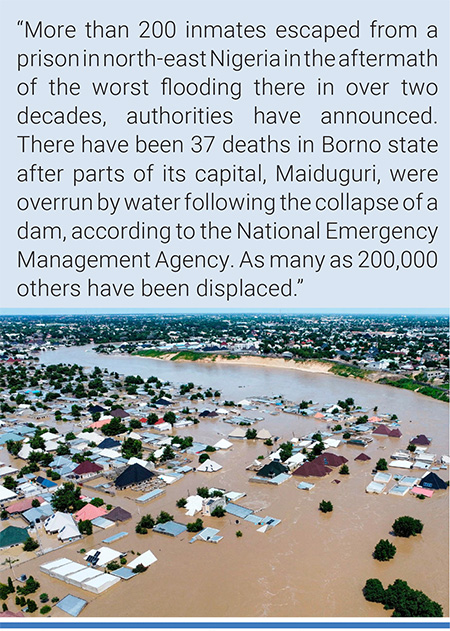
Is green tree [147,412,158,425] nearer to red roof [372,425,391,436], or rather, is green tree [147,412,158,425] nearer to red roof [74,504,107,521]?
red roof [74,504,107,521]

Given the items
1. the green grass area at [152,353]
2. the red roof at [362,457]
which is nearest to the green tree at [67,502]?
the red roof at [362,457]

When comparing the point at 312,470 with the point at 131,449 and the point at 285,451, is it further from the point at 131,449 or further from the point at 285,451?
the point at 131,449

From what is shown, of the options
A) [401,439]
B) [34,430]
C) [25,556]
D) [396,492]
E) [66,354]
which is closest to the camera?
[25,556]

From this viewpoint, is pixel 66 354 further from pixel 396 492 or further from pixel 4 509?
pixel 396 492

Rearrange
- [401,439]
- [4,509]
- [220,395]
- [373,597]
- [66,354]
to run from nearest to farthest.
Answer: [373,597] < [4,509] < [401,439] < [220,395] < [66,354]

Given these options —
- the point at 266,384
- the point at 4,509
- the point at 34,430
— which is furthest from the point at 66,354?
the point at 4,509

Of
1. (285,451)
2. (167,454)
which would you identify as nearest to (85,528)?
(167,454)
